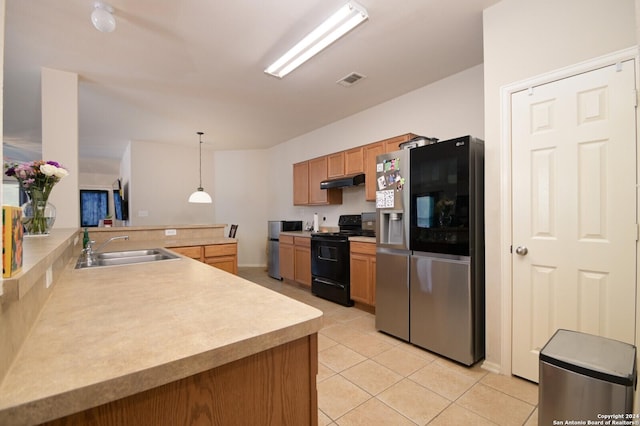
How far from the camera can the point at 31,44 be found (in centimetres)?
241

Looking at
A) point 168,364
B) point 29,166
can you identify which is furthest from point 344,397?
point 29,166

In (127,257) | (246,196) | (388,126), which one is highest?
(388,126)

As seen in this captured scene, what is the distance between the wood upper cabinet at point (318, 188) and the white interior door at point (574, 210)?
2720 mm

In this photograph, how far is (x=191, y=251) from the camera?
10.4 feet

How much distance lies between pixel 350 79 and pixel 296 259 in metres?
2.80

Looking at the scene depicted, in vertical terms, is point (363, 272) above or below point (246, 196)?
below

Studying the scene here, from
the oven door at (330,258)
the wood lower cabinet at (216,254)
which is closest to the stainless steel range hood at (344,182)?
the oven door at (330,258)

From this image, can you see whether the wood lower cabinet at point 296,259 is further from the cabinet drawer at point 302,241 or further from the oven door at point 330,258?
the oven door at point 330,258

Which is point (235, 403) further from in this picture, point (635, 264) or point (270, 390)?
point (635, 264)

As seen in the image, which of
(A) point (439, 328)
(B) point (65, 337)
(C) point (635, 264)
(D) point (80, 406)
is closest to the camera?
(D) point (80, 406)

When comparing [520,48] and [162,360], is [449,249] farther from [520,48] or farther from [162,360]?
[162,360]

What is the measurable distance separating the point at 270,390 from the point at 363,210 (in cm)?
350

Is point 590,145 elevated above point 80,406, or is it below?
above

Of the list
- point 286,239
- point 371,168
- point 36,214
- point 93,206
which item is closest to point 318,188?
point 286,239
